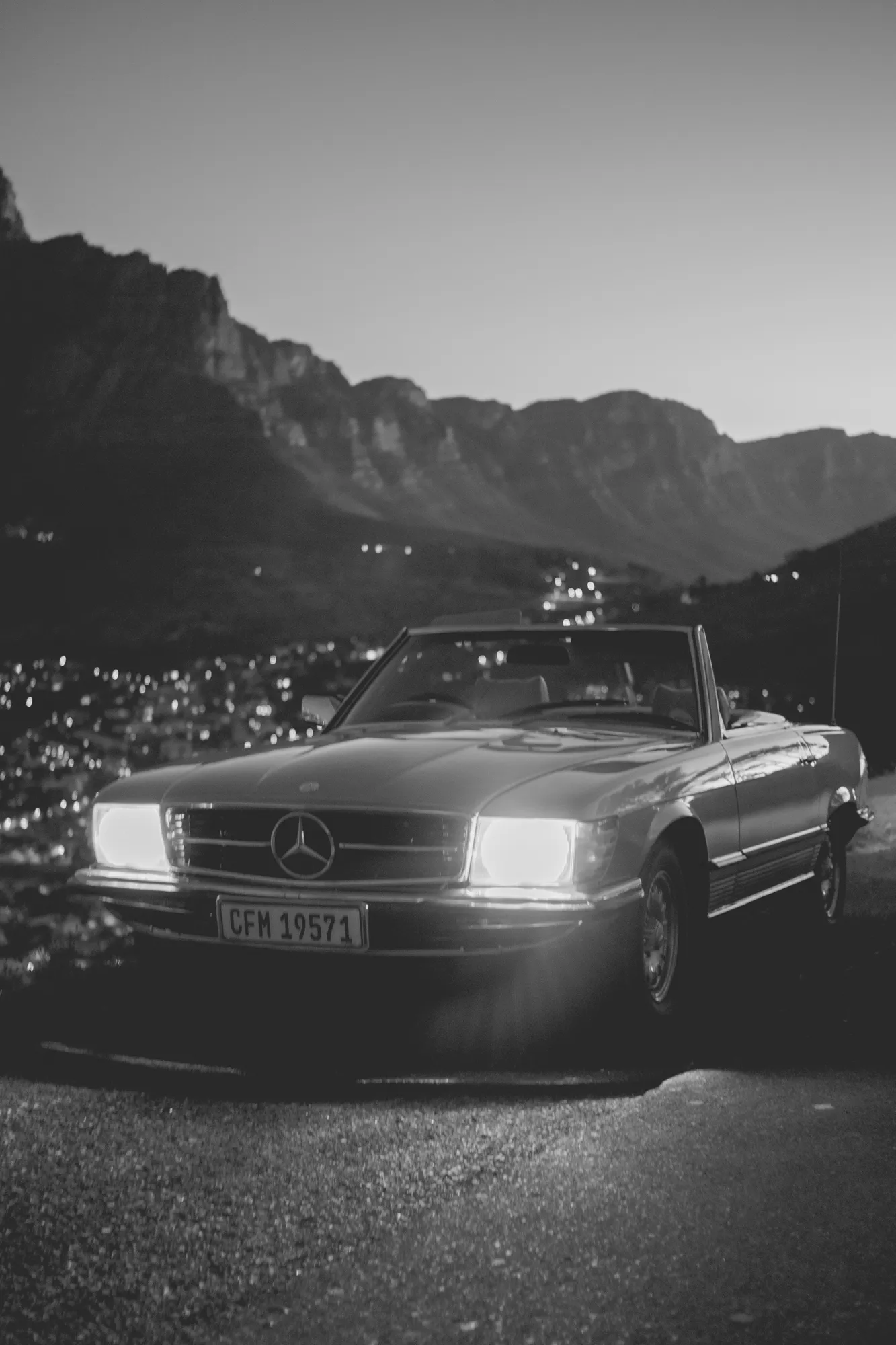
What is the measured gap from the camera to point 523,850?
4.66 metres

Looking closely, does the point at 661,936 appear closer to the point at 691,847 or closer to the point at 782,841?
the point at 691,847

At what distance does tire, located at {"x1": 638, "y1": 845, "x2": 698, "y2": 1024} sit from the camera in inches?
198

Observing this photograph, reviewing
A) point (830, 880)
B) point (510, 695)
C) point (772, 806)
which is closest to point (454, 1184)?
point (510, 695)

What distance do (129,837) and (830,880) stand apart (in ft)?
13.5

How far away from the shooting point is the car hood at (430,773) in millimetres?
4746

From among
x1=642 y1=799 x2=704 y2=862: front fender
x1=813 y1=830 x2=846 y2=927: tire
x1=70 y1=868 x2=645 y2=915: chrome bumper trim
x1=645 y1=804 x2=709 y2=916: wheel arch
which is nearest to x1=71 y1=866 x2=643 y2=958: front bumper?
x1=70 y1=868 x2=645 y2=915: chrome bumper trim

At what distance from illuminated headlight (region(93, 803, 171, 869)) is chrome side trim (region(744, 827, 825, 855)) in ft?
8.05

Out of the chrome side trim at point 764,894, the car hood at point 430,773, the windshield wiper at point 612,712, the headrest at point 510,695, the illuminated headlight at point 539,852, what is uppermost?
the headrest at point 510,695

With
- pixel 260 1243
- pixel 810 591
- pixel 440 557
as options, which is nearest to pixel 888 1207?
pixel 260 1243

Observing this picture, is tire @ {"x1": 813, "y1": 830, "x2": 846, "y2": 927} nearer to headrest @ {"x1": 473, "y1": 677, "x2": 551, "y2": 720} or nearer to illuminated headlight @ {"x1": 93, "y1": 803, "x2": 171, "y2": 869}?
headrest @ {"x1": 473, "y1": 677, "x2": 551, "y2": 720}

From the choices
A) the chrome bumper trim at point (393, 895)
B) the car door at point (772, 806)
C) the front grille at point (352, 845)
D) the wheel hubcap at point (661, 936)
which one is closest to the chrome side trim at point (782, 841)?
the car door at point (772, 806)

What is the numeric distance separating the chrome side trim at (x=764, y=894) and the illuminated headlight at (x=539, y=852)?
1198 millimetres

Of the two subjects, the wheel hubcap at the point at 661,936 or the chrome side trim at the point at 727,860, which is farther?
the chrome side trim at the point at 727,860

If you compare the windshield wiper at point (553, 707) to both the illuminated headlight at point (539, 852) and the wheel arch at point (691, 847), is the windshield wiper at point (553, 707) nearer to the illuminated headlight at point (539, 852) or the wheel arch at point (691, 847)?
the wheel arch at point (691, 847)
